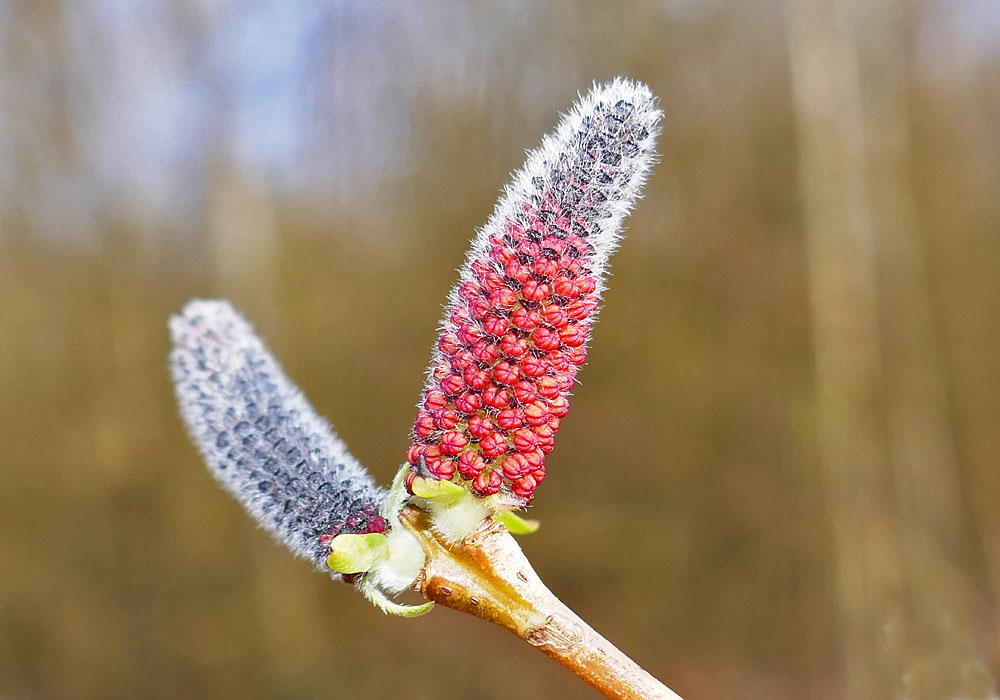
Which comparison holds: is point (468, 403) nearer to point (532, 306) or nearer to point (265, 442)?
point (532, 306)

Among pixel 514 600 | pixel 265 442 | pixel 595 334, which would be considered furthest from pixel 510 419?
pixel 595 334

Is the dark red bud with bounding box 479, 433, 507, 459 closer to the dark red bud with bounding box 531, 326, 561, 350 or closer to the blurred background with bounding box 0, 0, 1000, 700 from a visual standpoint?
the dark red bud with bounding box 531, 326, 561, 350

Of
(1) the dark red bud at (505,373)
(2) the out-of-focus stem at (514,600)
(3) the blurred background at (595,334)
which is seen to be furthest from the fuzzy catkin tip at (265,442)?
(3) the blurred background at (595,334)

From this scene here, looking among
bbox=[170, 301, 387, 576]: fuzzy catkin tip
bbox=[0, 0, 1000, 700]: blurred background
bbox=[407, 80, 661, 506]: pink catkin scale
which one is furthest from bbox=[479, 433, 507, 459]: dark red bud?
bbox=[0, 0, 1000, 700]: blurred background

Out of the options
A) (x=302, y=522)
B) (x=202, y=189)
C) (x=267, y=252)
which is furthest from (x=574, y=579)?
(x=302, y=522)

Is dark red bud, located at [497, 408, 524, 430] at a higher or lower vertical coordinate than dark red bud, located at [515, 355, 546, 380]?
lower

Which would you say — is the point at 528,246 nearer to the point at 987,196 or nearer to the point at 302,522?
the point at 302,522
